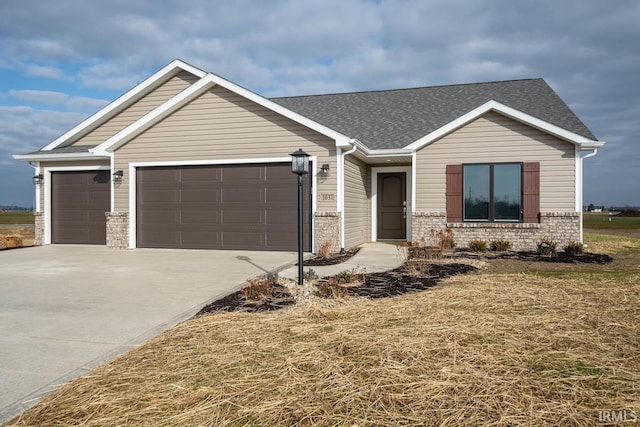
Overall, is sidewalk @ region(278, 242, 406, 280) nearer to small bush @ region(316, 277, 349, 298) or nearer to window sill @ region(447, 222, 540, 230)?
small bush @ region(316, 277, 349, 298)

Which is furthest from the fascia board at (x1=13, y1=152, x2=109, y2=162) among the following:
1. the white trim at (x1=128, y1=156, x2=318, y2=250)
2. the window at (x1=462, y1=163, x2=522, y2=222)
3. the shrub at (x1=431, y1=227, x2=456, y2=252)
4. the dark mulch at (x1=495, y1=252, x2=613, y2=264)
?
the dark mulch at (x1=495, y1=252, x2=613, y2=264)

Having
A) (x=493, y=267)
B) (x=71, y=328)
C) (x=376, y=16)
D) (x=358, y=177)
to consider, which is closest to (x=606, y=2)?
(x=376, y=16)

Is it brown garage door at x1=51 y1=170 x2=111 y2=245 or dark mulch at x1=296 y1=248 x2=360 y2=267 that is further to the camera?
brown garage door at x1=51 y1=170 x2=111 y2=245

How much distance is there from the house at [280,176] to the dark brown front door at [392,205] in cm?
46

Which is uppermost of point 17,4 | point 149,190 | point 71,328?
point 17,4

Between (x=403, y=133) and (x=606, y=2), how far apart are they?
23.9ft

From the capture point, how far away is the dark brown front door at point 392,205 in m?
13.9

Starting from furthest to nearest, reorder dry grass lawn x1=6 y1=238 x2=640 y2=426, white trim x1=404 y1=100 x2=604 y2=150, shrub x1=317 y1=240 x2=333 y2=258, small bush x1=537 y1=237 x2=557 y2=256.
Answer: white trim x1=404 y1=100 x2=604 y2=150 < shrub x1=317 y1=240 x2=333 y2=258 < small bush x1=537 y1=237 x2=557 y2=256 < dry grass lawn x1=6 y1=238 x2=640 y2=426

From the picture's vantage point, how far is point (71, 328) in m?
4.39

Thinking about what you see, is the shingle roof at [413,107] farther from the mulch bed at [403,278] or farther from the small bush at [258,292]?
the small bush at [258,292]

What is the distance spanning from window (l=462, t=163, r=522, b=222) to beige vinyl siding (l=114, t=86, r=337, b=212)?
395 centimetres

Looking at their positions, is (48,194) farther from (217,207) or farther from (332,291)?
(332,291)

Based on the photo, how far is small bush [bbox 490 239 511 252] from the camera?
10914 millimetres

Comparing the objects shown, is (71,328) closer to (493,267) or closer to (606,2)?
(493,267)
